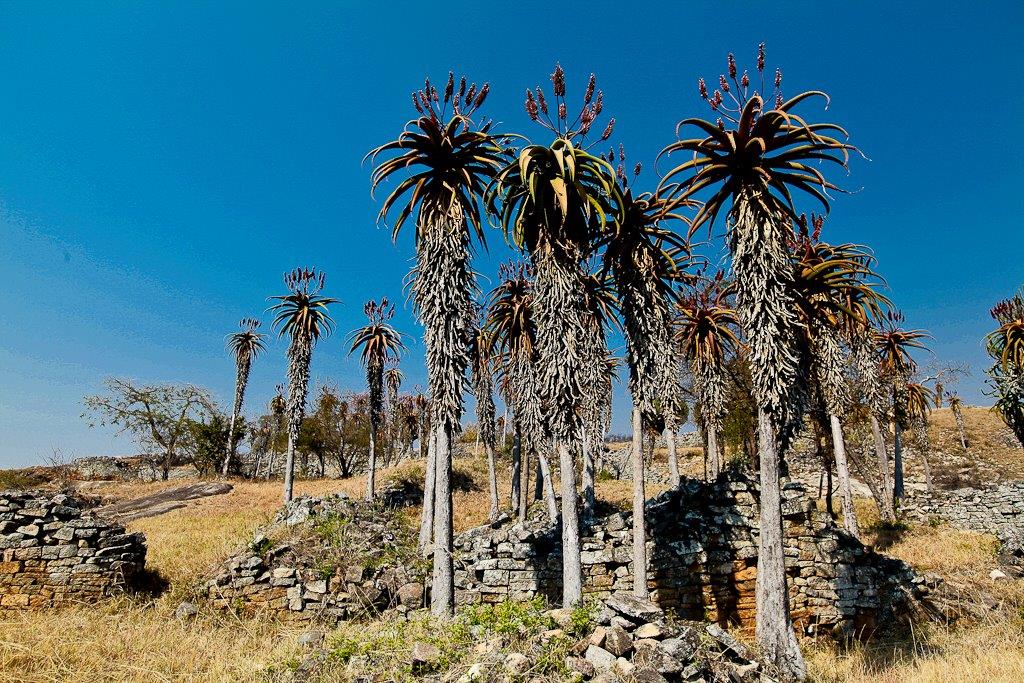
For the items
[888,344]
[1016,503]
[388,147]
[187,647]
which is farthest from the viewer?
[888,344]

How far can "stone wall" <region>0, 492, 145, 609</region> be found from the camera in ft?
46.6

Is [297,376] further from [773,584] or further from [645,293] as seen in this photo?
[773,584]

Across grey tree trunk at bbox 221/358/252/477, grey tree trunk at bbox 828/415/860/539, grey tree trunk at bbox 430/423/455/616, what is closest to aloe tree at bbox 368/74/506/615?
grey tree trunk at bbox 430/423/455/616

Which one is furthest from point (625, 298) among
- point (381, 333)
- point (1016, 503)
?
point (1016, 503)

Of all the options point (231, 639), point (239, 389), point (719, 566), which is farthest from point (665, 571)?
point (239, 389)

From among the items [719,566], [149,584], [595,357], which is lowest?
[149,584]

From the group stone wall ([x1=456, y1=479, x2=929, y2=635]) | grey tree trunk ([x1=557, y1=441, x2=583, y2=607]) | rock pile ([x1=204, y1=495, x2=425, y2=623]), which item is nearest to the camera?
grey tree trunk ([x1=557, y1=441, x2=583, y2=607])

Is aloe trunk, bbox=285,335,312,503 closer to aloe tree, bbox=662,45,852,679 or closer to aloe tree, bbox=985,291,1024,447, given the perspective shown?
aloe tree, bbox=662,45,852,679

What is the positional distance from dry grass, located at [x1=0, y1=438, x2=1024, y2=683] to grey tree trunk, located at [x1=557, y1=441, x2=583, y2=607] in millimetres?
4901

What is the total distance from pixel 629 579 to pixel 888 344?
21904 millimetres

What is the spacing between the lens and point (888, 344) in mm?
27500

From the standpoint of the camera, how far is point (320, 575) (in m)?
15.2

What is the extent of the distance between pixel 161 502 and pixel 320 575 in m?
24.5

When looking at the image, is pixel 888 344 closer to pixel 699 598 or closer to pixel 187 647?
pixel 699 598
